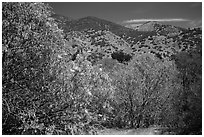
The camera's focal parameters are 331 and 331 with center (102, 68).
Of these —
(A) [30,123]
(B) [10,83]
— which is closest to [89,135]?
(A) [30,123]

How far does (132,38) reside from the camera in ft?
253

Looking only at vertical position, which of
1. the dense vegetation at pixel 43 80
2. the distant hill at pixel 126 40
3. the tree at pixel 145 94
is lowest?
the tree at pixel 145 94

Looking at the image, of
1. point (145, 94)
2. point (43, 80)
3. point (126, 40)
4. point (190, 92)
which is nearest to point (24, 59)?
point (43, 80)

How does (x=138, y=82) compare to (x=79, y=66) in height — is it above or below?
below

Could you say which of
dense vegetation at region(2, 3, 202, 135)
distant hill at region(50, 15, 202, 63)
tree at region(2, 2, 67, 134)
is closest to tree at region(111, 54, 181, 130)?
dense vegetation at region(2, 3, 202, 135)

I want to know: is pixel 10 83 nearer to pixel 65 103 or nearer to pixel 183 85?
pixel 65 103

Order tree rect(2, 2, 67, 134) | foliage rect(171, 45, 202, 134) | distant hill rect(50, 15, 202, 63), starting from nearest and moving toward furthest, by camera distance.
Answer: tree rect(2, 2, 67, 134)
foliage rect(171, 45, 202, 134)
distant hill rect(50, 15, 202, 63)

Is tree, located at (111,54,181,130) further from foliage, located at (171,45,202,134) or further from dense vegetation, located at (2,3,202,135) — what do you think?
dense vegetation, located at (2,3,202,135)

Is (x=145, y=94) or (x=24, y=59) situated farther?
(x=145, y=94)

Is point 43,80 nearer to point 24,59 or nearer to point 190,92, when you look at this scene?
point 24,59

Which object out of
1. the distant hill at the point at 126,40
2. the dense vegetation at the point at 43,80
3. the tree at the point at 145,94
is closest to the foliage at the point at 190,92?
the tree at the point at 145,94

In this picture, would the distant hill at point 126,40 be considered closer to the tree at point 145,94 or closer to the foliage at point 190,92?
the tree at point 145,94

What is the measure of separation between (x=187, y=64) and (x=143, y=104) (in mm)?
4981

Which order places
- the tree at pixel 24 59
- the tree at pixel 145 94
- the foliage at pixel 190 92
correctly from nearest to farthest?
the tree at pixel 24 59
the foliage at pixel 190 92
the tree at pixel 145 94
